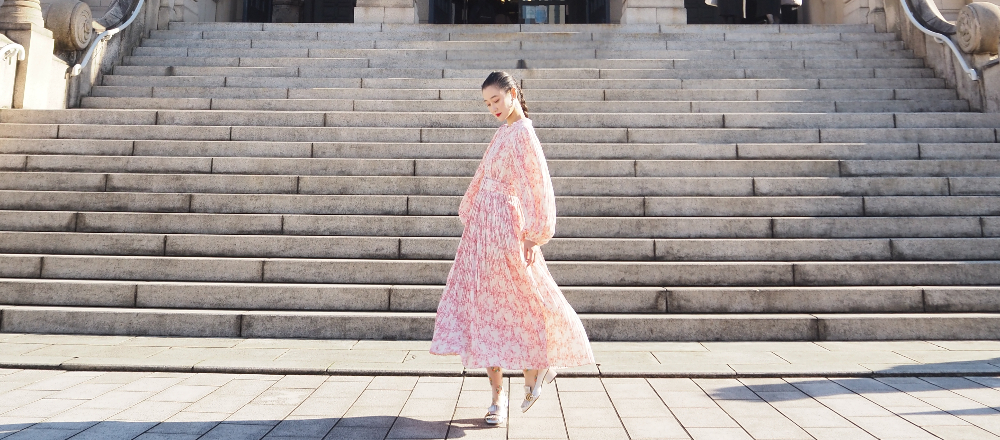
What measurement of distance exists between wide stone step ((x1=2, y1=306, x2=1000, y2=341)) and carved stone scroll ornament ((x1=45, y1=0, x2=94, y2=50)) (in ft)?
17.2

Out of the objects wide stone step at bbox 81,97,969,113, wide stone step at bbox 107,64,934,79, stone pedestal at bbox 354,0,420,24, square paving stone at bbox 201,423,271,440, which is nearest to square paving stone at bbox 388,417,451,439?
square paving stone at bbox 201,423,271,440

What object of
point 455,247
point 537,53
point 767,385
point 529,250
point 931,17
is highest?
point 931,17

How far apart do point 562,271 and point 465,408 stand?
2241 mm

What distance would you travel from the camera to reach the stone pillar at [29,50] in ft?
25.2

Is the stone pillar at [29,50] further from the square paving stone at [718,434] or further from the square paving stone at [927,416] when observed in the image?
the square paving stone at [927,416]

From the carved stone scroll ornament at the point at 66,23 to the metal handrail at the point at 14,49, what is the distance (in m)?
0.83

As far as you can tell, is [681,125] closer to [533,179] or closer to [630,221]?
[630,221]

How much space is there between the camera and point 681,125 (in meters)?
7.56

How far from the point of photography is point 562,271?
17.3ft

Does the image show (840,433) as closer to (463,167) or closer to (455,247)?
(455,247)

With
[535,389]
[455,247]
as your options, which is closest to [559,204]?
[455,247]

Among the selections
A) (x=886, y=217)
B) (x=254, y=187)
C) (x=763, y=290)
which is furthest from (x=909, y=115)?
(x=254, y=187)

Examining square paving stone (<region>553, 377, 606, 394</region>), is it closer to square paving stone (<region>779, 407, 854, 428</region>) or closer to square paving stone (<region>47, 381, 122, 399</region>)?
square paving stone (<region>779, 407, 854, 428</region>)

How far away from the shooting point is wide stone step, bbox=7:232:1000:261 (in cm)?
548
